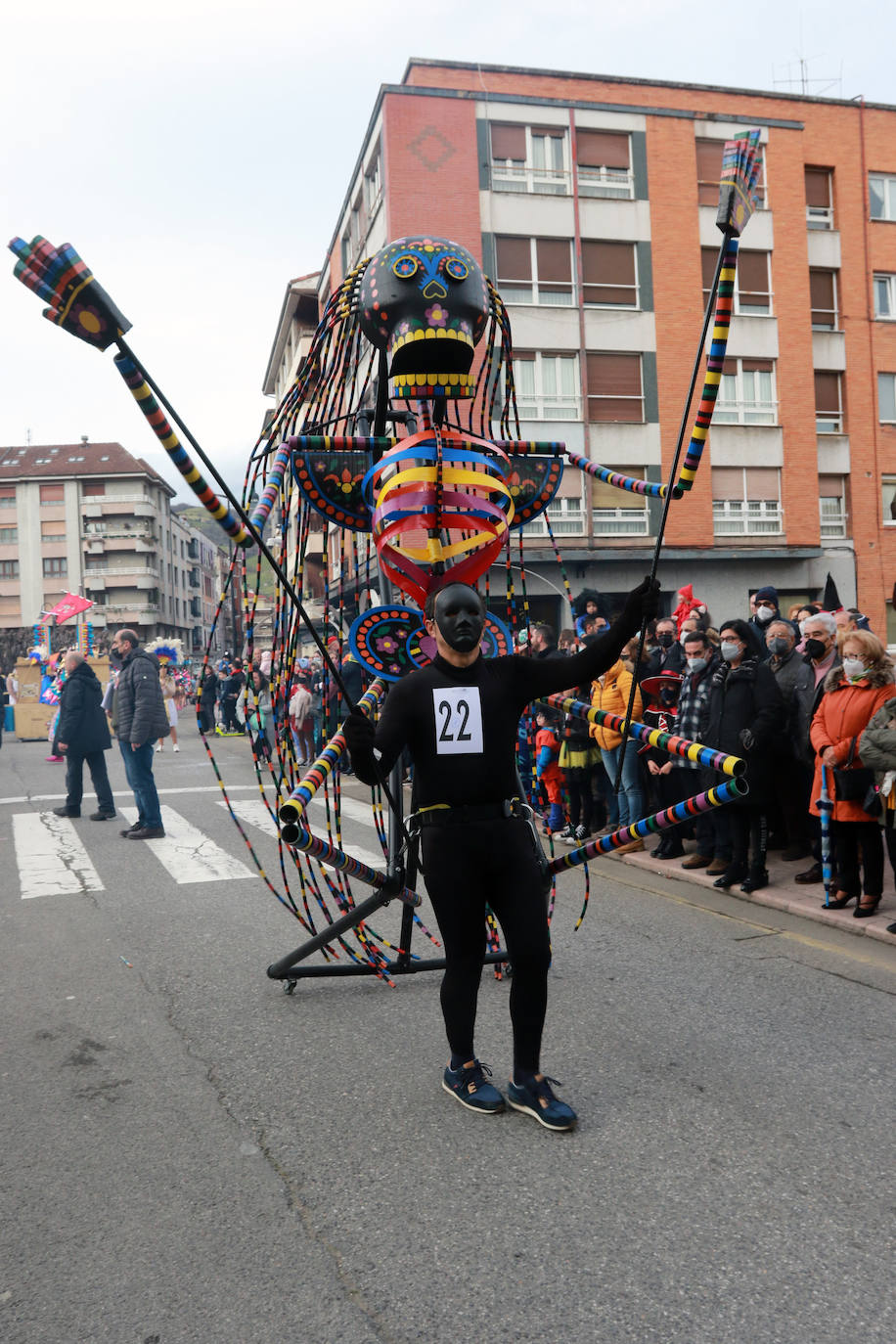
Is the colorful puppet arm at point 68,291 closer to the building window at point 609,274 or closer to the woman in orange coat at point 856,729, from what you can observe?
the woman in orange coat at point 856,729

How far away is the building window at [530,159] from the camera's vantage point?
26219 millimetres

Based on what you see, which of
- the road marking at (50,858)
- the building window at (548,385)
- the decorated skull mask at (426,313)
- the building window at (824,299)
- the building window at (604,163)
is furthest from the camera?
the building window at (824,299)

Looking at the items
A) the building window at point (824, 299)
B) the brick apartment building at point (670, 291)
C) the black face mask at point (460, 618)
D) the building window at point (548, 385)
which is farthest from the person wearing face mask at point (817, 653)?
the building window at point (824, 299)

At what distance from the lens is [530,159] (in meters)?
26.4

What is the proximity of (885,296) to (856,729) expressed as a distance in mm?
27581

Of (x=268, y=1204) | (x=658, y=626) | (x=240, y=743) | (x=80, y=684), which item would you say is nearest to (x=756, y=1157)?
(x=268, y=1204)

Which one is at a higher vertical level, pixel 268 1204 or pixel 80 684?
pixel 80 684

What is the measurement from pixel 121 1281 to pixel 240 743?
19.4 metres

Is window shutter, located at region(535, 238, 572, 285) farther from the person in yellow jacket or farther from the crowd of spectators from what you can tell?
the person in yellow jacket

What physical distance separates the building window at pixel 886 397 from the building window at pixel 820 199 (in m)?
4.37

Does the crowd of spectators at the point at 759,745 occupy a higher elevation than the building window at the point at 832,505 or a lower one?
lower

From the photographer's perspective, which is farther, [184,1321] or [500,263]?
[500,263]

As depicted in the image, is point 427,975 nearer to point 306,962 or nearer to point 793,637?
point 306,962

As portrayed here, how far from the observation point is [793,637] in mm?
7574
